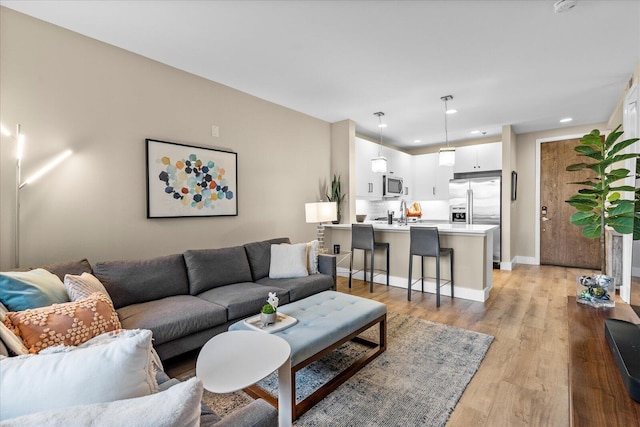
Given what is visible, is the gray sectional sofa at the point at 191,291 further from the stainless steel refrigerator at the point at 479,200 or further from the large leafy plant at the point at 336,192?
the stainless steel refrigerator at the point at 479,200

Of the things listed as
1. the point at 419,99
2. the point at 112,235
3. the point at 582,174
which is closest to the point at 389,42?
the point at 419,99

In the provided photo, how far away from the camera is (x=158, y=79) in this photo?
3.03m

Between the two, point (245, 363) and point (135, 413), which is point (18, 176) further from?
point (135, 413)

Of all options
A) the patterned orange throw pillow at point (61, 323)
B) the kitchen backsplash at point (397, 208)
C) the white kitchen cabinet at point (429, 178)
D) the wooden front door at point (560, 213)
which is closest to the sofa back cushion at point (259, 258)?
the patterned orange throw pillow at point (61, 323)

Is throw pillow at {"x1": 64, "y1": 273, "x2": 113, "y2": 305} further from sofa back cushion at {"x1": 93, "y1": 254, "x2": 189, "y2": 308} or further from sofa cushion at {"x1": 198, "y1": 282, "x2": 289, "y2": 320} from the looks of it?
sofa cushion at {"x1": 198, "y1": 282, "x2": 289, "y2": 320}

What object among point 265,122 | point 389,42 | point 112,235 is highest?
point 389,42

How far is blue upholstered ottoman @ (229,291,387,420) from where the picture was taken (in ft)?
5.89

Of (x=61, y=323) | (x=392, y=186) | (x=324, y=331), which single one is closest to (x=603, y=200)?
(x=324, y=331)

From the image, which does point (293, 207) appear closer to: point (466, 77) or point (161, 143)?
point (161, 143)

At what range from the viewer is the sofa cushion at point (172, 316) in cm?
205

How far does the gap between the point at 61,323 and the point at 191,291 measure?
3.99 feet

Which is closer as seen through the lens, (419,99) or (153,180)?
(153,180)

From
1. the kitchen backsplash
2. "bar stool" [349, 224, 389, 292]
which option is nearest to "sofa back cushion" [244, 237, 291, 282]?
"bar stool" [349, 224, 389, 292]

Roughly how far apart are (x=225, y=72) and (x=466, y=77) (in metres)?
2.67
